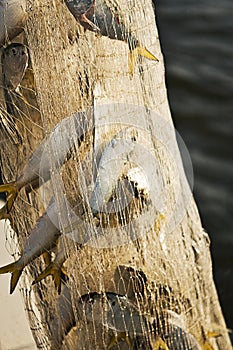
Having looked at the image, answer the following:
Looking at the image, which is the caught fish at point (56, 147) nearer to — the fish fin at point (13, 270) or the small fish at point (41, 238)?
the small fish at point (41, 238)

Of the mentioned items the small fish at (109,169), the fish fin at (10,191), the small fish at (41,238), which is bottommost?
the small fish at (41,238)

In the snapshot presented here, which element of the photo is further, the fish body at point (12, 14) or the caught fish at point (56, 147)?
the fish body at point (12, 14)

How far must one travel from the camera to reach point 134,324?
6.72 feet

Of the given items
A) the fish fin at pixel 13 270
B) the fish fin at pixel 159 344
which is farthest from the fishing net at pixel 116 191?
the fish fin at pixel 13 270

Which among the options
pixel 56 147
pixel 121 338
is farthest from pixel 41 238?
pixel 121 338

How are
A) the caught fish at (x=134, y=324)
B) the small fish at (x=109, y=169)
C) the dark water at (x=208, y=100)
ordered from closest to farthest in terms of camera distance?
the small fish at (x=109, y=169) → the caught fish at (x=134, y=324) → the dark water at (x=208, y=100)

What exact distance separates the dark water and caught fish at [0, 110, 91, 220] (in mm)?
2039

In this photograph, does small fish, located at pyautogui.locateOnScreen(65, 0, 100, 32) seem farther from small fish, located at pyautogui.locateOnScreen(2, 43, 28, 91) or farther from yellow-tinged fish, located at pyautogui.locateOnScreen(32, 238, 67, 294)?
yellow-tinged fish, located at pyautogui.locateOnScreen(32, 238, 67, 294)

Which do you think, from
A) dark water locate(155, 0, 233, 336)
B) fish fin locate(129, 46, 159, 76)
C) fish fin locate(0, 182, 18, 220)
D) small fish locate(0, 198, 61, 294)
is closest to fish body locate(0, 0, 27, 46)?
fish fin locate(129, 46, 159, 76)

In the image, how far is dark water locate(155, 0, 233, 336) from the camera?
4328 millimetres

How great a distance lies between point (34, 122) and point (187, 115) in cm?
303

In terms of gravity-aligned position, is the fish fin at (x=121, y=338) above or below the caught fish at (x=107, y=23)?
below

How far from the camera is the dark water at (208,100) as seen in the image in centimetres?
433

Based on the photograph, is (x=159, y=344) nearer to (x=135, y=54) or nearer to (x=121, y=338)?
(x=121, y=338)
